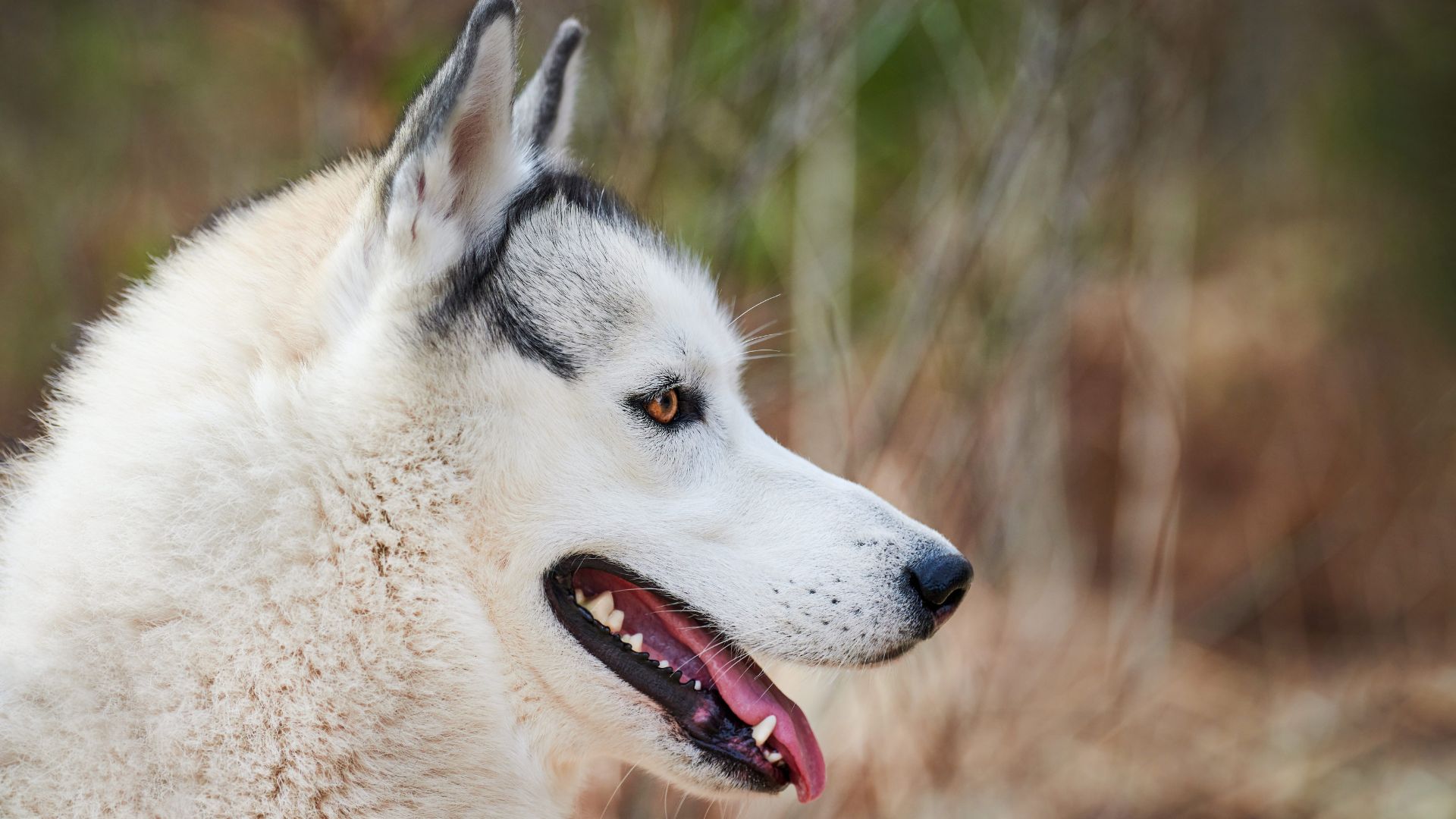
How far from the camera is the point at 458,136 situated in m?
2.14

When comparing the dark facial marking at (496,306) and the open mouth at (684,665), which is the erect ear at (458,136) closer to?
the dark facial marking at (496,306)

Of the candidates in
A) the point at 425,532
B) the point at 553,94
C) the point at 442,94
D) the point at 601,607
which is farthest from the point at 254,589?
the point at 553,94

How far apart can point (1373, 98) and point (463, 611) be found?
27.7ft

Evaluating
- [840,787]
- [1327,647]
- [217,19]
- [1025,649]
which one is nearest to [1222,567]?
[1327,647]

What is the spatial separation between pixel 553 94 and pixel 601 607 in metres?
1.31

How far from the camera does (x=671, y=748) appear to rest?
7.12ft

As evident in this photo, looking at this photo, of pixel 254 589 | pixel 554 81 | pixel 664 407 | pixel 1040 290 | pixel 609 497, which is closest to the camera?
pixel 254 589

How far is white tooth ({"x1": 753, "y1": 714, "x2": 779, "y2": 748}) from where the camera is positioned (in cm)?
222

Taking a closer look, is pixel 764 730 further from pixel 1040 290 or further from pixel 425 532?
pixel 1040 290

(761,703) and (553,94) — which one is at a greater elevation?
(553,94)

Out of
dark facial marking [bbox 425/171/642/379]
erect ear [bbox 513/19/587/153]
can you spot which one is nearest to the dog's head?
dark facial marking [bbox 425/171/642/379]

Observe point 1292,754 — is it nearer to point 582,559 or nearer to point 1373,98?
point 582,559

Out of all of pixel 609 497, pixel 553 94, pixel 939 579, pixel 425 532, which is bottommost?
pixel 425 532

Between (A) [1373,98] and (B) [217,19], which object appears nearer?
(B) [217,19]
